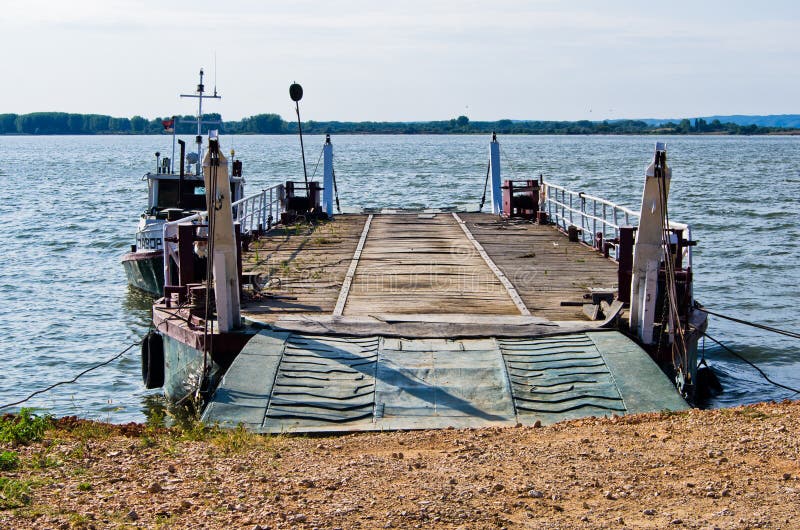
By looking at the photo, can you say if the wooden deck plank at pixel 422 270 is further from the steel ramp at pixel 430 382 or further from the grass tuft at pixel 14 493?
the grass tuft at pixel 14 493

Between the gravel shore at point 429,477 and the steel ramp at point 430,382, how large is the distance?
1.79ft

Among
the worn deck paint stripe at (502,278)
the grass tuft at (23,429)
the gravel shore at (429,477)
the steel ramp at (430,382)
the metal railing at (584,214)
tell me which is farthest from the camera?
the metal railing at (584,214)

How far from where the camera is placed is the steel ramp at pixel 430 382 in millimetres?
9375

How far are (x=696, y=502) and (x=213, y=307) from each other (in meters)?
7.28

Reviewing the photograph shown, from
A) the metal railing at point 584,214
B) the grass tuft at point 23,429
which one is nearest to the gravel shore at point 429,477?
the grass tuft at point 23,429

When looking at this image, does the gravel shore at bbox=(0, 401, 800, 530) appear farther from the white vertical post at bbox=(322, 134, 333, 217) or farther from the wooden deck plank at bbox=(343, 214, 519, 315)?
the white vertical post at bbox=(322, 134, 333, 217)

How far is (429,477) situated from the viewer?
7176 millimetres

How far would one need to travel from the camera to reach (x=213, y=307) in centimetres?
1228

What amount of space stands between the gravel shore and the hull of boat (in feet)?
54.2

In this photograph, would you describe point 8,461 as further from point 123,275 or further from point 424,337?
point 123,275

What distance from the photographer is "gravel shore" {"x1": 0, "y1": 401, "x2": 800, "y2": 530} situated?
6.32 meters

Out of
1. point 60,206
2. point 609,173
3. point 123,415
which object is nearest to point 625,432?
point 123,415

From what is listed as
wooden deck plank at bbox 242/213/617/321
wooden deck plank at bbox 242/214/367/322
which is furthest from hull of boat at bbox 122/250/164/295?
wooden deck plank at bbox 242/213/617/321

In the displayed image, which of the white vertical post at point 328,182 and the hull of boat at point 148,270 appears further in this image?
the hull of boat at point 148,270
